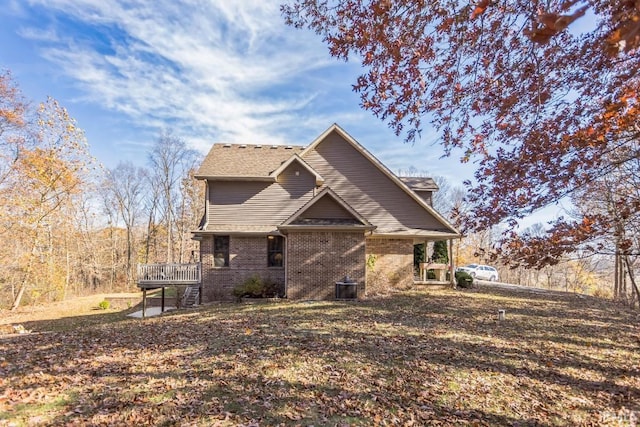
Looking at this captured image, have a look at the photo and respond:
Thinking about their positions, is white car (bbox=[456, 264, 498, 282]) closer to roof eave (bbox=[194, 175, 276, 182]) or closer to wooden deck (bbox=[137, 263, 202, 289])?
roof eave (bbox=[194, 175, 276, 182])

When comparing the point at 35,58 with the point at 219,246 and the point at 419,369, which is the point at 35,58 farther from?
the point at 419,369

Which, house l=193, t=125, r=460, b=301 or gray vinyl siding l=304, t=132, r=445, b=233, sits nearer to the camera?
house l=193, t=125, r=460, b=301

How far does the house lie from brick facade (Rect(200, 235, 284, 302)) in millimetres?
44

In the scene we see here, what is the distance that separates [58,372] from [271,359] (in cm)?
361

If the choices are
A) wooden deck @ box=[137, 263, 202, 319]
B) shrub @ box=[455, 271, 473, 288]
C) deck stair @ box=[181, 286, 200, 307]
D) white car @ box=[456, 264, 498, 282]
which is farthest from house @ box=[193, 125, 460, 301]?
white car @ box=[456, 264, 498, 282]

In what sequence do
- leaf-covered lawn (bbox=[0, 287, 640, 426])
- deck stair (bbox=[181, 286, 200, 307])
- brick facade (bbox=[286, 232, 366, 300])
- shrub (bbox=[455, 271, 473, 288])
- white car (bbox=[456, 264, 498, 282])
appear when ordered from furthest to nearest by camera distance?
white car (bbox=[456, 264, 498, 282])
shrub (bbox=[455, 271, 473, 288])
deck stair (bbox=[181, 286, 200, 307])
brick facade (bbox=[286, 232, 366, 300])
leaf-covered lawn (bbox=[0, 287, 640, 426])

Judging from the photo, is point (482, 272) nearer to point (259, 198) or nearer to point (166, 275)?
point (259, 198)

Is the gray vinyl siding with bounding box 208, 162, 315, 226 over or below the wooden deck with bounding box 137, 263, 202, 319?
over

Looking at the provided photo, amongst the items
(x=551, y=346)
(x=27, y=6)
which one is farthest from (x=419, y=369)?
(x=27, y=6)

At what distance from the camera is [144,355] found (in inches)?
271

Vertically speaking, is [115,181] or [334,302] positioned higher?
[115,181]

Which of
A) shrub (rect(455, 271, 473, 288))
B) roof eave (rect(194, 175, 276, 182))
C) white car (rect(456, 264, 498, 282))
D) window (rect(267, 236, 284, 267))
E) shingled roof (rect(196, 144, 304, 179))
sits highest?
shingled roof (rect(196, 144, 304, 179))

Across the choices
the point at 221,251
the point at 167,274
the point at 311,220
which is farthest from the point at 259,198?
the point at 167,274

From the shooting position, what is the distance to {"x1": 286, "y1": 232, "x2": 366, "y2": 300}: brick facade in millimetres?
14109
